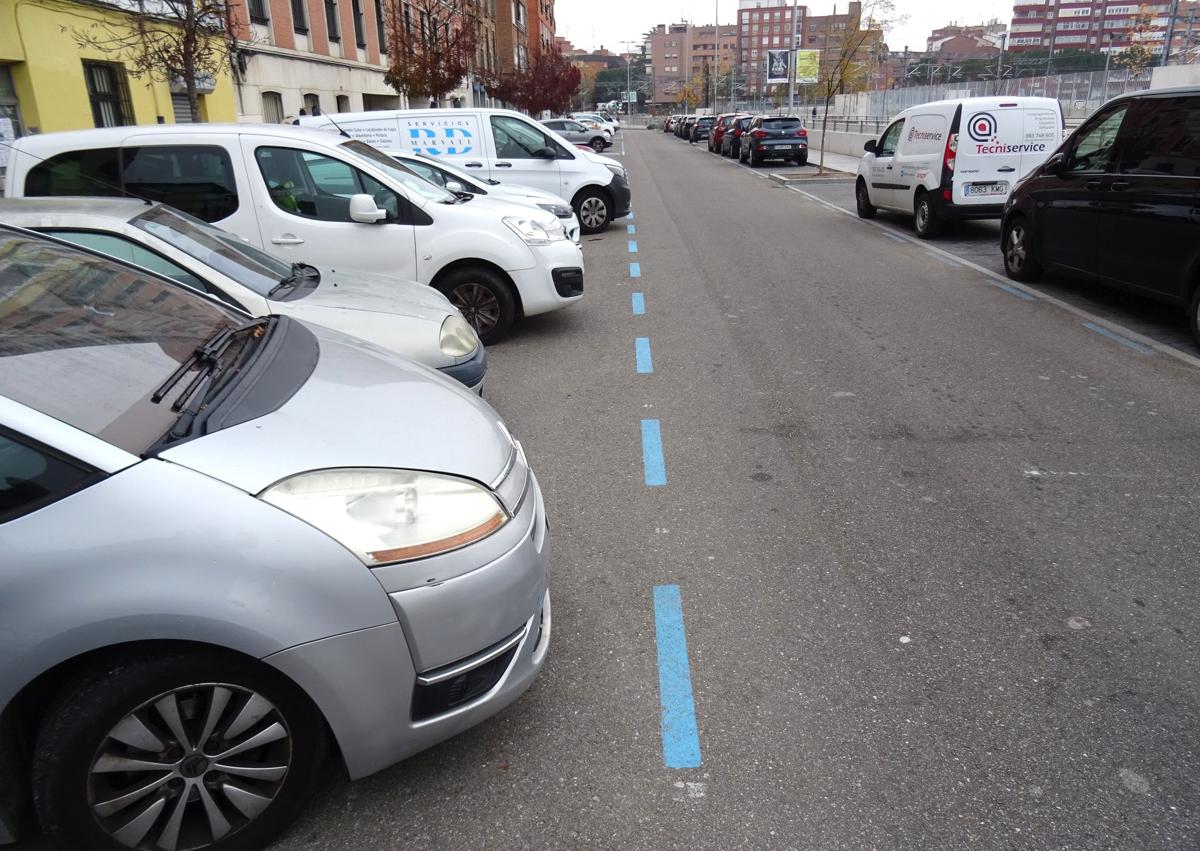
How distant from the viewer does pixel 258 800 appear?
238 centimetres

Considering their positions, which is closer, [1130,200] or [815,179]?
[1130,200]

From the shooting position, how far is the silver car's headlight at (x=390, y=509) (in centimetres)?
230

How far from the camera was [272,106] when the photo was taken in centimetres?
2530

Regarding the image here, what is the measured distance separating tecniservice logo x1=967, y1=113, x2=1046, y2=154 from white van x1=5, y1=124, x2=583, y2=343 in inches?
310

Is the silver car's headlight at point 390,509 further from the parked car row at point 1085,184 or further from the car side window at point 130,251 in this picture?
the parked car row at point 1085,184

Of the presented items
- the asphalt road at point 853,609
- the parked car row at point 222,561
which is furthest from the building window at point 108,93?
the parked car row at point 222,561

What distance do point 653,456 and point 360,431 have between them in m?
2.82

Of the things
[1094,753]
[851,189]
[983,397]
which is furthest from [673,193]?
[1094,753]

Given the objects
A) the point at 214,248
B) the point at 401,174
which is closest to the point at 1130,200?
the point at 401,174

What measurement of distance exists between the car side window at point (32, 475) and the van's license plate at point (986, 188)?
12.9m

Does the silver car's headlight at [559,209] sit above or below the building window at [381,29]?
below

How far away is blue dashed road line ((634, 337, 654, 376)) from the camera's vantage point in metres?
7.02

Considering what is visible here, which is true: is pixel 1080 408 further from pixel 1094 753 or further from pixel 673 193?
pixel 673 193

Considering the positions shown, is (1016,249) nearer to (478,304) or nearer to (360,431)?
(478,304)
